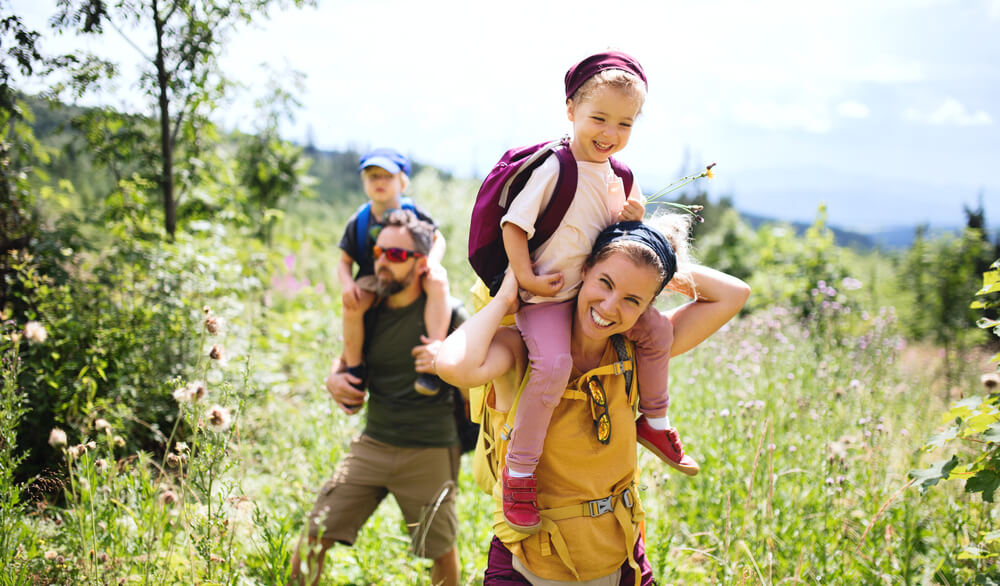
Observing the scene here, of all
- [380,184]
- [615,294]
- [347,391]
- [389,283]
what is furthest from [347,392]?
[615,294]

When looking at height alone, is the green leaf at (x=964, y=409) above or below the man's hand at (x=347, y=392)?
above

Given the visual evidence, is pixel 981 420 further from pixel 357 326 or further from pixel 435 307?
pixel 357 326

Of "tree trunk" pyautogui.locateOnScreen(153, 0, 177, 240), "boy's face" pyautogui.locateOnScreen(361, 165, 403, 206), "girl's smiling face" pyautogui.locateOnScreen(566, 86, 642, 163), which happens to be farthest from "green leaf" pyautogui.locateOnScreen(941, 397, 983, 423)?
"tree trunk" pyautogui.locateOnScreen(153, 0, 177, 240)

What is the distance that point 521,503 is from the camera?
5.65ft

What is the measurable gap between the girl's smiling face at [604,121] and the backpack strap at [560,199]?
0.26ft

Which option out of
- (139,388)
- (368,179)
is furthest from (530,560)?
(139,388)

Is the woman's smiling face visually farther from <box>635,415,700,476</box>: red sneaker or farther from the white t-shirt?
<box>635,415,700,476</box>: red sneaker

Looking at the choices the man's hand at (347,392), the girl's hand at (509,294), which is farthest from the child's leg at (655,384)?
the man's hand at (347,392)

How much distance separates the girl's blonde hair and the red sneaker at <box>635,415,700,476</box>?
1087 mm

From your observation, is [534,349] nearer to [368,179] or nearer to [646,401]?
[646,401]

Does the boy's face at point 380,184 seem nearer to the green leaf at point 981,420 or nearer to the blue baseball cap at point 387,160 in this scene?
the blue baseball cap at point 387,160

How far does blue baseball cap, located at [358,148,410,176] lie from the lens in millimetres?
3414

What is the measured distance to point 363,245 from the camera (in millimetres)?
3252

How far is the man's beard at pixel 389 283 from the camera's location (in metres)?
2.94
